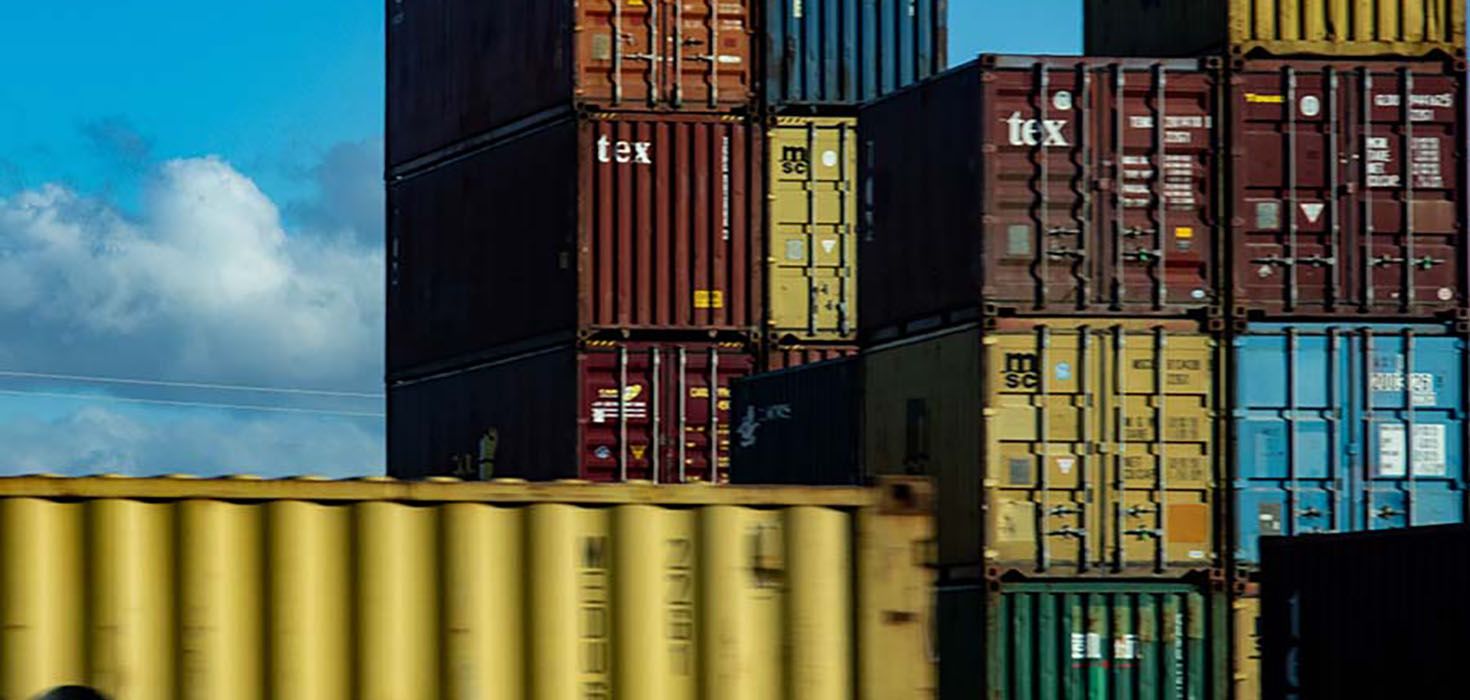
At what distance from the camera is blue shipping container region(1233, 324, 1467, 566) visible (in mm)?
25969

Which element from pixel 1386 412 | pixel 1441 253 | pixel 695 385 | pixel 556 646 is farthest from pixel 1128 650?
pixel 556 646

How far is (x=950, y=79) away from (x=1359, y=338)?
4734 mm

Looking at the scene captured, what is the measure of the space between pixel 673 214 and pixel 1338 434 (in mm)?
9703

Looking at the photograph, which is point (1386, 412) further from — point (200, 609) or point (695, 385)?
point (200, 609)

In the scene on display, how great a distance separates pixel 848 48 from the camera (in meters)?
33.5

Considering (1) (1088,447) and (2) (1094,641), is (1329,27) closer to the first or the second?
(1) (1088,447)

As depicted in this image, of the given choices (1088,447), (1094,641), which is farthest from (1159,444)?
(1094,641)

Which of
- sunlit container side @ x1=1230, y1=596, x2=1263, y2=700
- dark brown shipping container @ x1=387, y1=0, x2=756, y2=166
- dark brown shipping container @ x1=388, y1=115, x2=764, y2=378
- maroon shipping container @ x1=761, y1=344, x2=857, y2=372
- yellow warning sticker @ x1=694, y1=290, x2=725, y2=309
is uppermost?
dark brown shipping container @ x1=387, y1=0, x2=756, y2=166

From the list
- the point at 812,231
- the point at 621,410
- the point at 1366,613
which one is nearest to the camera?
the point at 1366,613

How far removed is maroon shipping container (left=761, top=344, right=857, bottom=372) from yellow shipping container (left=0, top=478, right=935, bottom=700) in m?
20.7

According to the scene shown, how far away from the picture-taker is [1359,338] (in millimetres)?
26172

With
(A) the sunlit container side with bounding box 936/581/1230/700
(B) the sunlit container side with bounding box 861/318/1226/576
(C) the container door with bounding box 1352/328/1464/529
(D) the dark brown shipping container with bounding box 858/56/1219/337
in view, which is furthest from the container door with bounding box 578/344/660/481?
(C) the container door with bounding box 1352/328/1464/529

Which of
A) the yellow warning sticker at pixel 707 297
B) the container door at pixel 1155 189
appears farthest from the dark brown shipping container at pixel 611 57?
the container door at pixel 1155 189

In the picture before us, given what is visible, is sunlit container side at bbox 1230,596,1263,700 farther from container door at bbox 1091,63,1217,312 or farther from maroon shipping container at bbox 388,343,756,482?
maroon shipping container at bbox 388,343,756,482
